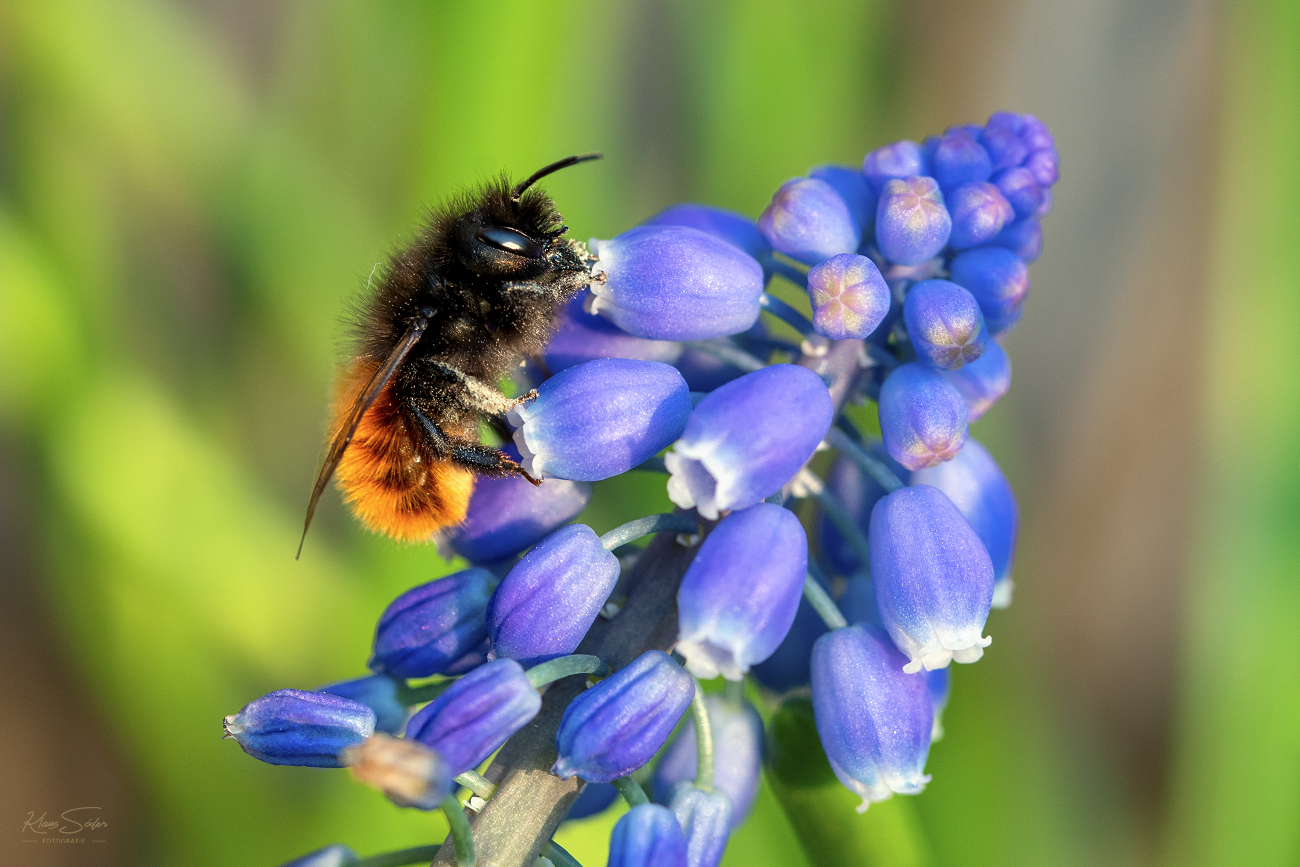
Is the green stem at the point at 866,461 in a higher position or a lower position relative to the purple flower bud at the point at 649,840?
higher

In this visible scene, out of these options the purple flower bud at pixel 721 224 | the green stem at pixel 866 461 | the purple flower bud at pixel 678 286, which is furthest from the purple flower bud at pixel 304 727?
the purple flower bud at pixel 721 224

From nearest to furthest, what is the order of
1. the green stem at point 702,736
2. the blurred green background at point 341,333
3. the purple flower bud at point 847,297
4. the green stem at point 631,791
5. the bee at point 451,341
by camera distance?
the green stem at point 631,791 < the green stem at point 702,736 < the purple flower bud at point 847,297 < the bee at point 451,341 < the blurred green background at point 341,333

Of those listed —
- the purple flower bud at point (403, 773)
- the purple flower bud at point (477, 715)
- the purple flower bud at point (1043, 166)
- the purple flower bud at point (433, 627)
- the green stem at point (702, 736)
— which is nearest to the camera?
the purple flower bud at point (403, 773)

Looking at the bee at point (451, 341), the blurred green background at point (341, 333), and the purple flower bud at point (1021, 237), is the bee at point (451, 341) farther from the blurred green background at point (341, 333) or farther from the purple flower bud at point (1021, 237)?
the blurred green background at point (341, 333)

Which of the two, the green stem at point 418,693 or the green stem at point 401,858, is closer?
the green stem at point 401,858

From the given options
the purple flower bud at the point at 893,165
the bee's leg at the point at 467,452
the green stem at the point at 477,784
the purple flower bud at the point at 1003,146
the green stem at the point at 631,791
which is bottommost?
the green stem at the point at 477,784

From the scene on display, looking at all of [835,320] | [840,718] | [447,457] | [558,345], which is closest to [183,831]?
[447,457]

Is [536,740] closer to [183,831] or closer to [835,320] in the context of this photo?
[835,320]

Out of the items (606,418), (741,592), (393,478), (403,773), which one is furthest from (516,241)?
(403,773)
